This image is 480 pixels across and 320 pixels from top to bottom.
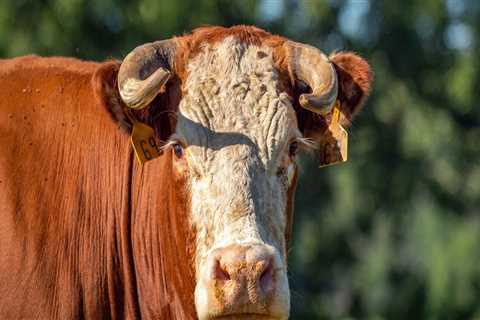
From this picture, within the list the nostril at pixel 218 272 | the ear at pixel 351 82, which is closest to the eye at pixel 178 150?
the nostril at pixel 218 272

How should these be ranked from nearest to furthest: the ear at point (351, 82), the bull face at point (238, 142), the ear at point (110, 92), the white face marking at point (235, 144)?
the bull face at point (238, 142) → the white face marking at point (235, 144) → the ear at point (110, 92) → the ear at point (351, 82)

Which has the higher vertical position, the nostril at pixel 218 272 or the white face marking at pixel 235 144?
the white face marking at pixel 235 144

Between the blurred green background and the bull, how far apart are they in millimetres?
15265

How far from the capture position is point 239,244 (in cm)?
620

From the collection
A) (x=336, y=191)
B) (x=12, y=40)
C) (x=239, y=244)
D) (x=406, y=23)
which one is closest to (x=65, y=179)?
(x=239, y=244)

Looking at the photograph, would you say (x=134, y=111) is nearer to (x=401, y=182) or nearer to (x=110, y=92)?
(x=110, y=92)

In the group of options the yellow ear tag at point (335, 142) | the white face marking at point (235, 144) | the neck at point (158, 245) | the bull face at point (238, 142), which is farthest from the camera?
the yellow ear tag at point (335, 142)

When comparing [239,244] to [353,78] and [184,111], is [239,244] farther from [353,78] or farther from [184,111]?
[353,78]

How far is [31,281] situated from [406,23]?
61.1 feet

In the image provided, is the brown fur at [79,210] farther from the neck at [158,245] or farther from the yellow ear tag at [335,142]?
the yellow ear tag at [335,142]

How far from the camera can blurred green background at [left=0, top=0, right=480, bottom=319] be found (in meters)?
23.5

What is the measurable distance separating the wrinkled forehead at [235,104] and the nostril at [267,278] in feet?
2.21

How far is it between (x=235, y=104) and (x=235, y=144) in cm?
24

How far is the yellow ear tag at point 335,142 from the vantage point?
23.9 ft
